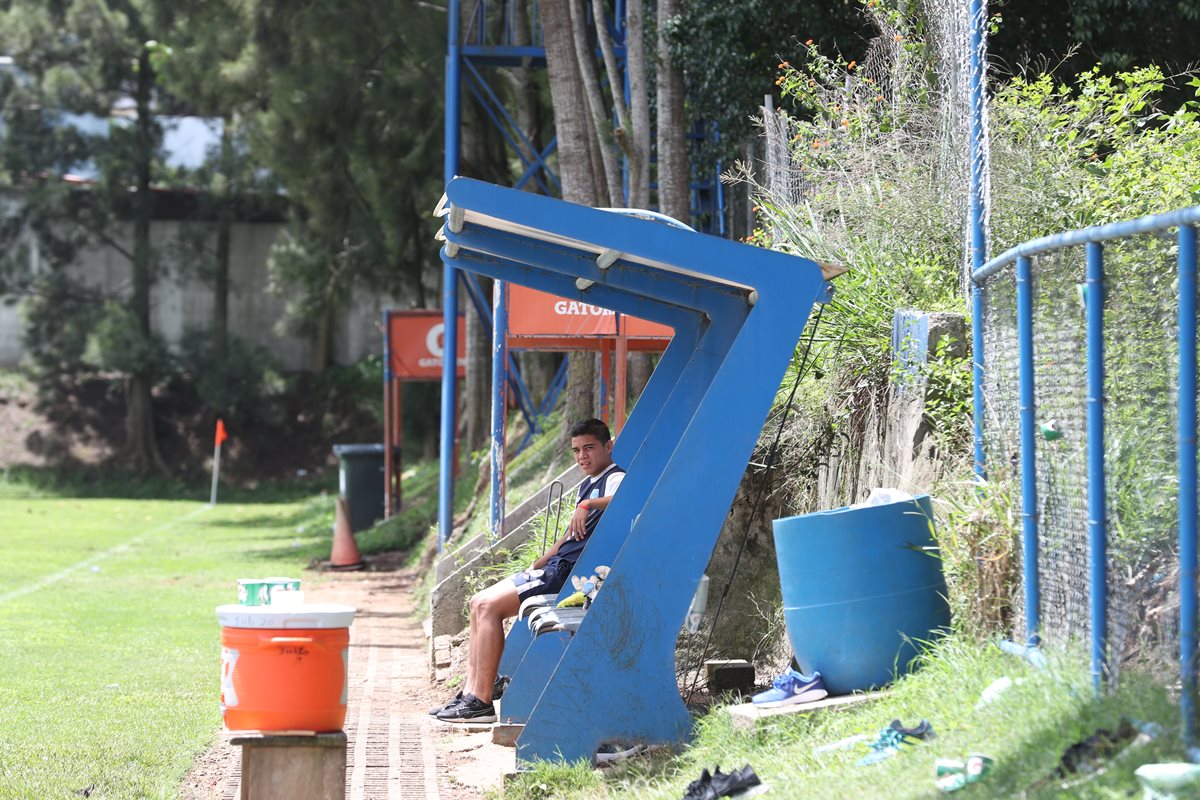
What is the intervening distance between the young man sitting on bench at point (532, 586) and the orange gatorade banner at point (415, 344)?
16.5 meters

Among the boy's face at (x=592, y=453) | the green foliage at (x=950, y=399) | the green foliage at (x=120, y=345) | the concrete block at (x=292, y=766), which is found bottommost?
the concrete block at (x=292, y=766)

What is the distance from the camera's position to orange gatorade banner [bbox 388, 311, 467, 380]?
989 inches

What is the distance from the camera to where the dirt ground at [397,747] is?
276 inches

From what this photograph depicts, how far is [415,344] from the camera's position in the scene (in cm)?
2533

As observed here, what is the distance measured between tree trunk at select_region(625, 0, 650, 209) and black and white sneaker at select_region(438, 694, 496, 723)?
19.6 ft

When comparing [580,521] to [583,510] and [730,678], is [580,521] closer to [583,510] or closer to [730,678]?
[583,510]

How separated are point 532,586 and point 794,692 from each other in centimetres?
250

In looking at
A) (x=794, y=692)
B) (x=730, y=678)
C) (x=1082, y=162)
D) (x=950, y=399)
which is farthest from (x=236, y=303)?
(x=794, y=692)

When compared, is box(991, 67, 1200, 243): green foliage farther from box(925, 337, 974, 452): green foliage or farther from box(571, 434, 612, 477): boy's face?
box(571, 434, 612, 477): boy's face

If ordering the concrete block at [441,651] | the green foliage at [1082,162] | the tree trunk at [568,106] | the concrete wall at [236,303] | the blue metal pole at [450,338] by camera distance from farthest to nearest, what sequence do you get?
the concrete wall at [236,303] < the blue metal pole at [450,338] < the tree trunk at [568,106] < the concrete block at [441,651] < the green foliage at [1082,162]

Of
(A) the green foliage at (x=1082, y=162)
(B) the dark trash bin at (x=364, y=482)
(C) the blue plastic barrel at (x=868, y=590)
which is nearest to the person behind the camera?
(C) the blue plastic barrel at (x=868, y=590)

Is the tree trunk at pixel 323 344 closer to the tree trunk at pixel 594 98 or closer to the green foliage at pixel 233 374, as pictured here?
Answer: the green foliage at pixel 233 374

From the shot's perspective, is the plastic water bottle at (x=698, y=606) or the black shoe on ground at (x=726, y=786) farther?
the plastic water bottle at (x=698, y=606)

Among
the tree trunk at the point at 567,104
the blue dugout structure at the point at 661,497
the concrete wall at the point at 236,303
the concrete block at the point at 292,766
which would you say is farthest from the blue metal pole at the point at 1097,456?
the concrete wall at the point at 236,303
